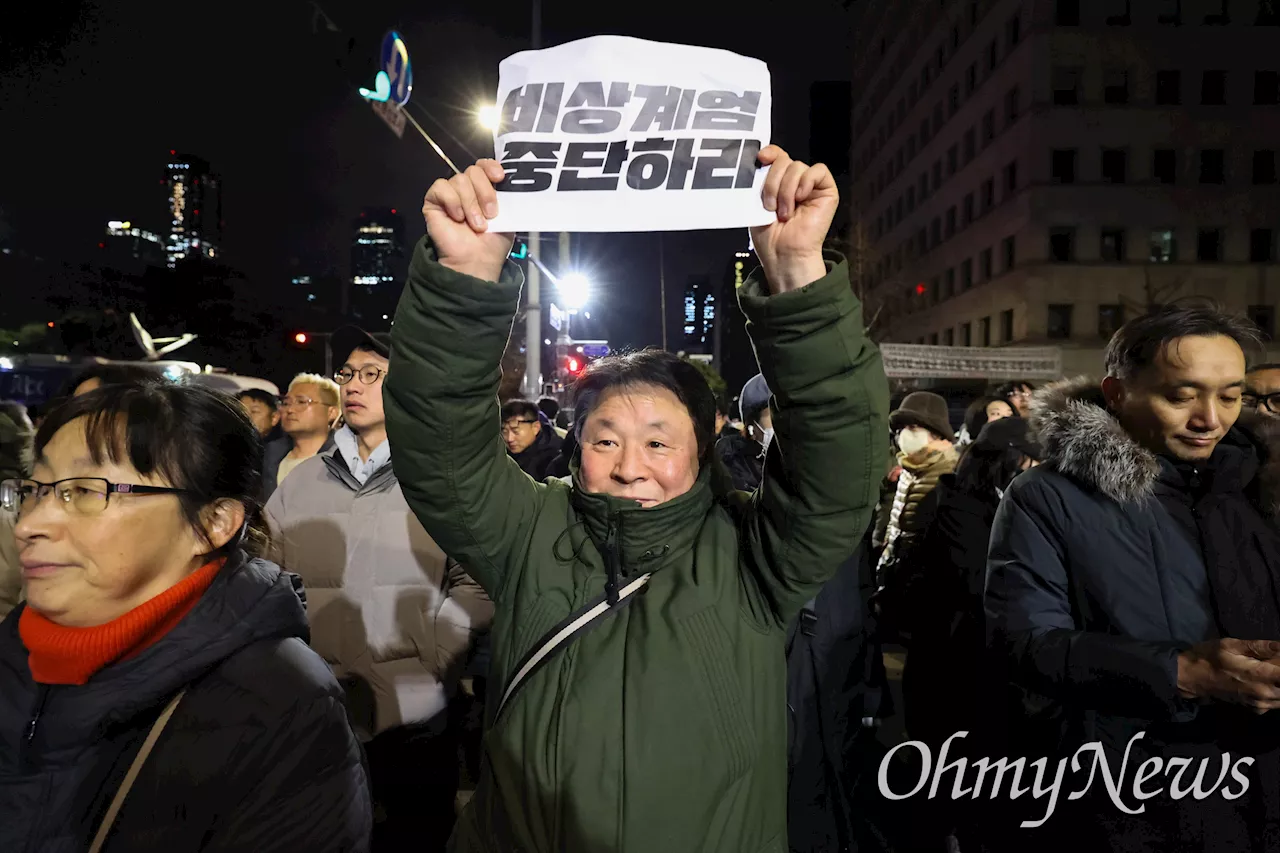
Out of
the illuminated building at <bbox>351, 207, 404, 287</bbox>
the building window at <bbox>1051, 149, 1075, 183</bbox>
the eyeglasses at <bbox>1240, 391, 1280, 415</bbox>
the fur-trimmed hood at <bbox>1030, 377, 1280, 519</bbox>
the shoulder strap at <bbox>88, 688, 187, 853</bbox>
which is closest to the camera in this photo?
the shoulder strap at <bbox>88, 688, 187, 853</bbox>

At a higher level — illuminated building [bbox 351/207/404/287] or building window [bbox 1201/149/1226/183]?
illuminated building [bbox 351/207/404/287]

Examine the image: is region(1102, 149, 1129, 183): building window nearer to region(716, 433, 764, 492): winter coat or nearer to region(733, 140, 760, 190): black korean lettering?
region(716, 433, 764, 492): winter coat

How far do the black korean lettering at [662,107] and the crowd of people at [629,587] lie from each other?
0.85 ft

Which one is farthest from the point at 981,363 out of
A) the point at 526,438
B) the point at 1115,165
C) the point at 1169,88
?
the point at 526,438

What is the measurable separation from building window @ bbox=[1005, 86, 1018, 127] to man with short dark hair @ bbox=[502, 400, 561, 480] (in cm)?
3737

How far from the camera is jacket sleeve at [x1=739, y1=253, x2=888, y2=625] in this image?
1719mm

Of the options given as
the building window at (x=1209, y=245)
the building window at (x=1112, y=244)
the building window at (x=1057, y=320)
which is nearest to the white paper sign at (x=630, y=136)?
the building window at (x=1057, y=320)

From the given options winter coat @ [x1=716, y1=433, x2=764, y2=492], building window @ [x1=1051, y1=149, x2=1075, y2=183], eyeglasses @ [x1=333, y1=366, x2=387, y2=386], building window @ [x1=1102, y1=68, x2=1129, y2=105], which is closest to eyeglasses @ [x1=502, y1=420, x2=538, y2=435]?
winter coat @ [x1=716, y1=433, x2=764, y2=492]

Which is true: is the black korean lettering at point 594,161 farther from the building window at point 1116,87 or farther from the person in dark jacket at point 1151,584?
the building window at point 1116,87

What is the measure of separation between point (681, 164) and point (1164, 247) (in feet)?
136

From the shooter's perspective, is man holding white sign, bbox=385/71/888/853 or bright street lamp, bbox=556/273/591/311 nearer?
man holding white sign, bbox=385/71/888/853

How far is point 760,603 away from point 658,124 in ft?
3.59

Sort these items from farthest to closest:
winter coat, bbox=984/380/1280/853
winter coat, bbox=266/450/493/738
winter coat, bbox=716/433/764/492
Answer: winter coat, bbox=716/433/764/492
winter coat, bbox=266/450/493/738
winter coat, bbox=984/380/1280/853

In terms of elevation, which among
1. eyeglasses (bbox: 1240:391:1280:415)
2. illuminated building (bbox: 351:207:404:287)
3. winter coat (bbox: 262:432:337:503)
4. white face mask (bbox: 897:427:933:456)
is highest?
illuminated building (bbox: 351:207:404:287)
